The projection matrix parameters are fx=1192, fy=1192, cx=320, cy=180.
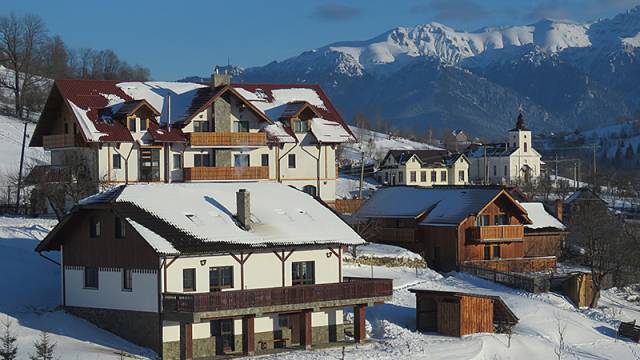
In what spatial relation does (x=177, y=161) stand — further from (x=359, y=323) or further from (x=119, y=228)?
(x=359, y=323)

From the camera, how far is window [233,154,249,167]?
7769 cm

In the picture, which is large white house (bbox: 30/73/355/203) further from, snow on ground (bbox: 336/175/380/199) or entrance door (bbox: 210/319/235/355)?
snow on ground (bbox: 336/175/380/199)

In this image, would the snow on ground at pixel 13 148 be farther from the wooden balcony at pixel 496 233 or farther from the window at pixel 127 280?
the window at pixel 127 280

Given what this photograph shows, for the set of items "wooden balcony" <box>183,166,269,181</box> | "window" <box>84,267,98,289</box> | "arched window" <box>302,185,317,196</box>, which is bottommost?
"window" <box>84,267,98,289</box>

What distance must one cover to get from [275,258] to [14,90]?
8535 cm

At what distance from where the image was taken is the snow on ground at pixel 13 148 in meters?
104

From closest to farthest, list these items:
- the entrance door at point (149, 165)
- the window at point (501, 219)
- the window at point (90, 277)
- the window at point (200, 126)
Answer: the window at point (90, 277) < the entrance door at point (149, 165) < the window at point (200, 126) < the window at point (501, 219)

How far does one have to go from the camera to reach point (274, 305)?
4872 cm

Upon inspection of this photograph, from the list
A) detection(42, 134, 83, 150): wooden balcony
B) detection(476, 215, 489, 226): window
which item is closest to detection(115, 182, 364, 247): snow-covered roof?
detection(42, 134, 83, 150): wooden balcony

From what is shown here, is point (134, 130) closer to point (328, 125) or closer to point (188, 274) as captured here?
point (328, 125)

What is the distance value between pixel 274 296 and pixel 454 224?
93.4ft

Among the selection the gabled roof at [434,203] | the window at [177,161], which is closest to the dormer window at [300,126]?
Answer: the gabled roof at [434,203]

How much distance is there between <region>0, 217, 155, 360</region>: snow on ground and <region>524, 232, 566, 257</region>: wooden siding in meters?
35.4

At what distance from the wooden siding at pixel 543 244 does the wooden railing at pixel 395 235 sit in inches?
348
